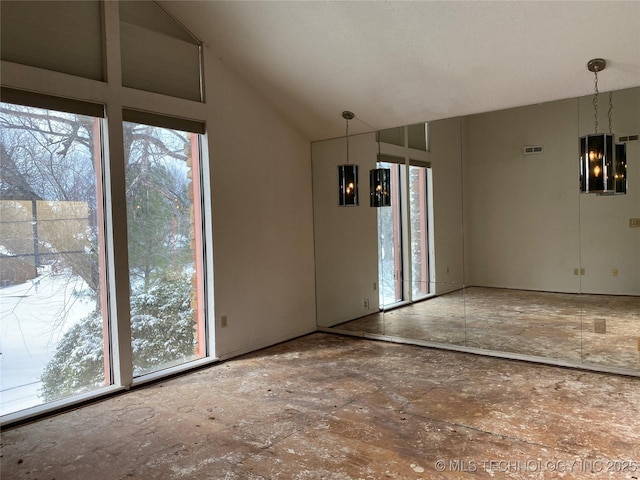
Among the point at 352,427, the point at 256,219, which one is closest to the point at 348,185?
the point at 256,219

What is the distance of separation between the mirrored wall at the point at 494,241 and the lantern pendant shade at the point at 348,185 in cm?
64

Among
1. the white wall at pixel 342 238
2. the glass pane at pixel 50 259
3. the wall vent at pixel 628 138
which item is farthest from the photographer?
the white wall at pixel 342 238

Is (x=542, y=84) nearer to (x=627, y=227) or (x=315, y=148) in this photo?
(x=627, y=227)

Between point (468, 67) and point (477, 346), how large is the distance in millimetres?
2626

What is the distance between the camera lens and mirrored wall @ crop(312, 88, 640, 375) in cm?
398

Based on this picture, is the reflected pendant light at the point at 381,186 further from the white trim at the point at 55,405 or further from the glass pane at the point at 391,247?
the white trim at the point at 55,405

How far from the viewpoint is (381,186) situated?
16.1 feet

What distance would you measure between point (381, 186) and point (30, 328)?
10.9 ft

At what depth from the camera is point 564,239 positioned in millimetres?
4230

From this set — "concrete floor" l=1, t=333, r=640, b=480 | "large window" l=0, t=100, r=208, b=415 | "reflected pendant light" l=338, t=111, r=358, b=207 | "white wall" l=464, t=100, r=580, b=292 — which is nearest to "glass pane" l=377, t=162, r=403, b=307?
"reflected pendant light" l=338, t=111, r=358, b=207

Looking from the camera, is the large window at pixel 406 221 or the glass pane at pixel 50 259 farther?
the large window at pixel 406 221

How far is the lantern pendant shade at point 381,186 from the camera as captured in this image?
4.89 metres

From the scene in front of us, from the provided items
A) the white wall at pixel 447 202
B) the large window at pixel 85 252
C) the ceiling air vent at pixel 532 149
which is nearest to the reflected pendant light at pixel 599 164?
the ceiling air vent at pixel 532 149

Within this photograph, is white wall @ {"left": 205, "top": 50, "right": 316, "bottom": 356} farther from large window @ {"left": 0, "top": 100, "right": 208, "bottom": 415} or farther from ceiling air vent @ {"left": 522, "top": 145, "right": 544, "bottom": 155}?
ceiling air vent @ {"left": 522, "top": 145, "right": 544, "bottom": 155}
